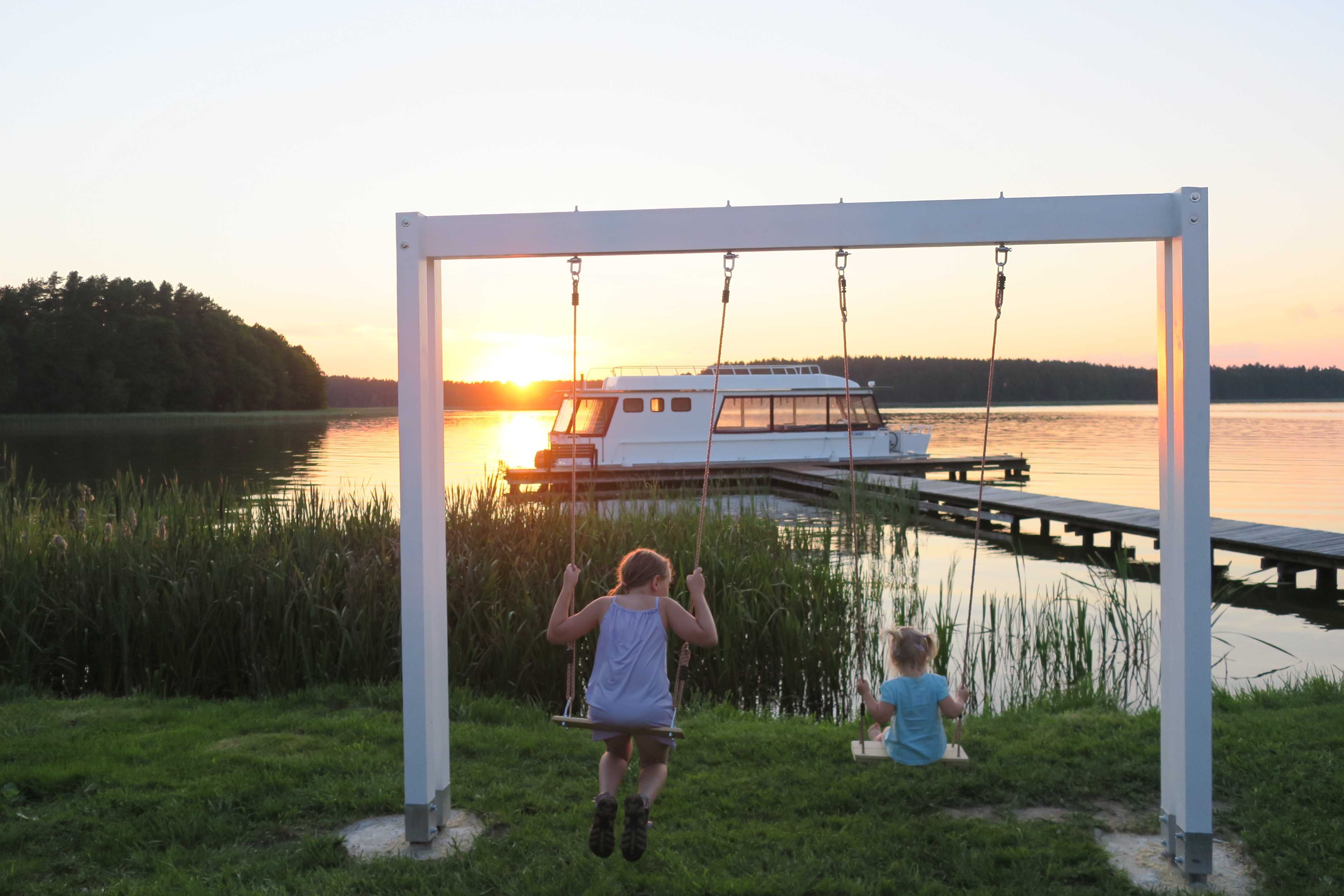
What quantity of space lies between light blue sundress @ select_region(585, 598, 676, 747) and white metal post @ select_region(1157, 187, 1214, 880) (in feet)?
5.27

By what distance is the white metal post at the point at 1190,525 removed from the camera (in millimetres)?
3031

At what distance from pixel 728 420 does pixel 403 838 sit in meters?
18.0

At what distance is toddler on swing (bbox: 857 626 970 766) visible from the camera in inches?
140

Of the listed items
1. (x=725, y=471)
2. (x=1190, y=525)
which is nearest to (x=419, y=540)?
(x=1190, y=525)

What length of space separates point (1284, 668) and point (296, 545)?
7394 millimetres

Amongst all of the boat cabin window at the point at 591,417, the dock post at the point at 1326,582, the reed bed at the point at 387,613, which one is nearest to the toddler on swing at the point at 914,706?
the reed bed at the point at 387,613

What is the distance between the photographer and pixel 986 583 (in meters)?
11.4

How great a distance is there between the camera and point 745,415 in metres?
21.1

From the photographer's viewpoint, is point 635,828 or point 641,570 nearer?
point 635,828

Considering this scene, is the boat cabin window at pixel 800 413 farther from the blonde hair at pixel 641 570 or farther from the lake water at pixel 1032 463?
the blonde hair at pixel 641 570

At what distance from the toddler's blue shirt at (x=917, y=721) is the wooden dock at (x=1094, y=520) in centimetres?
373

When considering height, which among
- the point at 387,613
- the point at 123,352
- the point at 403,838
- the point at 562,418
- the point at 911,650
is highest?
the point at 123,352

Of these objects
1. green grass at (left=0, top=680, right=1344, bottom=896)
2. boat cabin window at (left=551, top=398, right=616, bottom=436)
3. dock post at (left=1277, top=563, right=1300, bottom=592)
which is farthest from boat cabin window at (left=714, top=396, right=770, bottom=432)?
green grass at (left=0, top=680, right=1344, bottom=896)

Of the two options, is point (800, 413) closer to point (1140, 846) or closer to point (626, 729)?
point (1140, 846)
